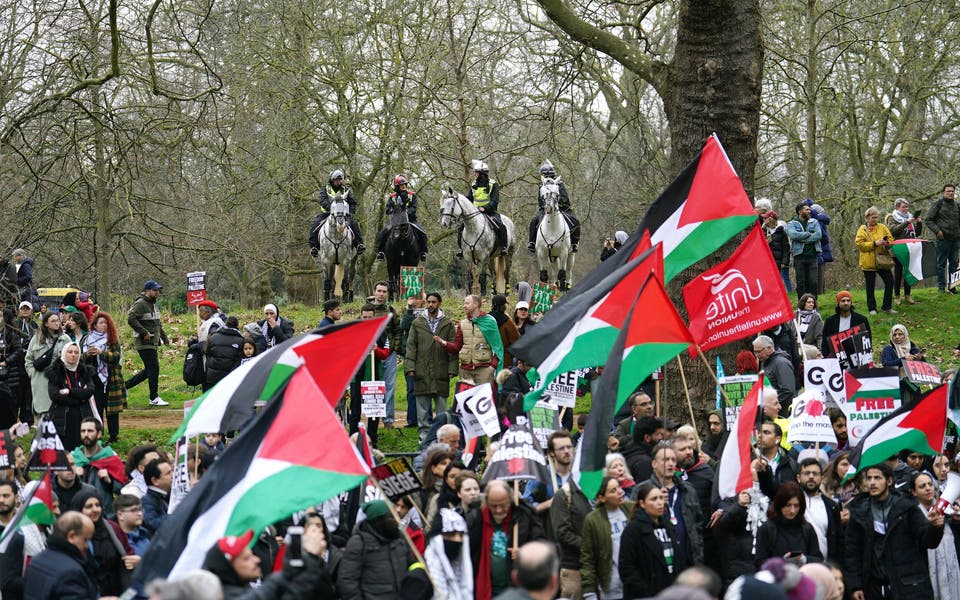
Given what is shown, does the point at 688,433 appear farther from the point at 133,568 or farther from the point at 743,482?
the point at 133,568

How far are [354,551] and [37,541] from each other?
7.57ft

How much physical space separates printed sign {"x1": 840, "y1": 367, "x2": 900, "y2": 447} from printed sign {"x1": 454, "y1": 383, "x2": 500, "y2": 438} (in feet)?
10.6

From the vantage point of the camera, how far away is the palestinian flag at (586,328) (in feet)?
34.8

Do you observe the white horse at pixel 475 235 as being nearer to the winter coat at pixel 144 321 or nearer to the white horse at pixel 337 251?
the white horse at pixel 337 251

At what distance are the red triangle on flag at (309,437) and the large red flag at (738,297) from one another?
4282mm

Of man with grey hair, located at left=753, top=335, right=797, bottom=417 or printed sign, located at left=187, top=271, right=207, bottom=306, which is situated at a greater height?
printed sign, located at left=187, top=271, right=207, bottom=306

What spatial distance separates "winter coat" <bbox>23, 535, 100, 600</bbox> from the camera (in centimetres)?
846

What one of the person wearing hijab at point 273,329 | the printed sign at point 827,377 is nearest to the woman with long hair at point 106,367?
the person wearing hijab at point 273,329

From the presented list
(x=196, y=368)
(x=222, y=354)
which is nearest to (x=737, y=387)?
(x=222, y=354)

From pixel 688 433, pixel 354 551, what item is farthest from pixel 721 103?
pixel 354 551

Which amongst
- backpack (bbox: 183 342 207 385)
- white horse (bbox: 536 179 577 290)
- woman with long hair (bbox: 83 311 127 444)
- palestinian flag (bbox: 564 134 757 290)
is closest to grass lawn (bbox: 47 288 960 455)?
woman with long hair (bbox: 83 311 127 444)

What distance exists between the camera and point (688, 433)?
1103 centimetres

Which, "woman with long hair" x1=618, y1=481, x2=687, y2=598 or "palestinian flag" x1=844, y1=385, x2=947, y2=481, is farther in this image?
"palestinian flag" x1=844, y1=385, x2=947, y2=481

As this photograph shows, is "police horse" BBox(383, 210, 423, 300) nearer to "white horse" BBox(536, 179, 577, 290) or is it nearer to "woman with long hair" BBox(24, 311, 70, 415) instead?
"white horse" BBox(536, 179, 577, 290)
